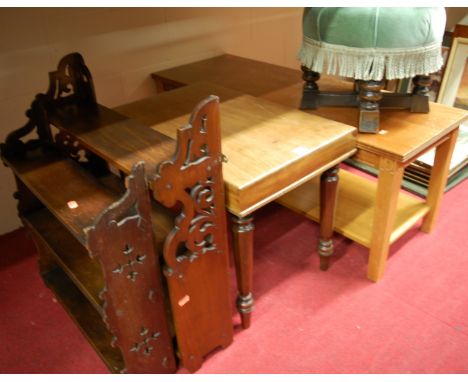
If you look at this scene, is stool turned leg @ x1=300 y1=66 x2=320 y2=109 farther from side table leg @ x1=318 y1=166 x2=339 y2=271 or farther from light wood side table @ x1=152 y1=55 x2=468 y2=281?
side table leg @ x1=318 y1=166 x2=339 y2=271

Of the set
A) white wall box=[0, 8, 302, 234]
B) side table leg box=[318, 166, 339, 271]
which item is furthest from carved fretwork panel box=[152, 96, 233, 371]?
white wall box=[0, 8, 302, 234]

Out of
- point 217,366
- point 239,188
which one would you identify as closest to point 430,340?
point 217,366

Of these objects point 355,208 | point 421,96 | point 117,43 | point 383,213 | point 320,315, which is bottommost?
point 320,315

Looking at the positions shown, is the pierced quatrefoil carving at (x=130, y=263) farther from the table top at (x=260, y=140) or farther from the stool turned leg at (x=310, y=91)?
the stool turned leg at (x=310, y=91)

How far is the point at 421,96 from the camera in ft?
4.19

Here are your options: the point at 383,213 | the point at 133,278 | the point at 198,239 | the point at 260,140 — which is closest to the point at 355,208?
the point at 383,213

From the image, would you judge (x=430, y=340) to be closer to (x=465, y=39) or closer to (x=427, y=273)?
(x=427, y=273)

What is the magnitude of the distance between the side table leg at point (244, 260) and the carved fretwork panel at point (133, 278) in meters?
0.20

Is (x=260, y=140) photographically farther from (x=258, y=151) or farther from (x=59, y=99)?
(x=59, y=99)

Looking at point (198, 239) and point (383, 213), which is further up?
point (198, 239)

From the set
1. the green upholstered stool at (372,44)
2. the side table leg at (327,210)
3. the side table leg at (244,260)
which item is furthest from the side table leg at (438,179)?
the side table leg at (244,260)

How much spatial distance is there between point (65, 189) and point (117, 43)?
0.80 metres

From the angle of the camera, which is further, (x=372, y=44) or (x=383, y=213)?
(x=383, y=213)

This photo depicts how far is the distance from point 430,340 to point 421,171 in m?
0.75
